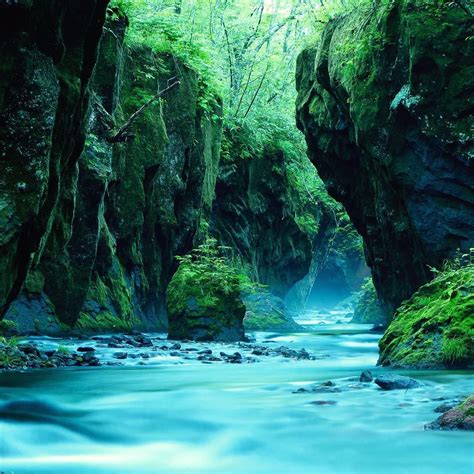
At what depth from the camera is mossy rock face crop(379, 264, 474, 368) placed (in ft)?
25.7

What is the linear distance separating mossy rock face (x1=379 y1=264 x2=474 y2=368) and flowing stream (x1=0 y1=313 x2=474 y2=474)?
0.57m

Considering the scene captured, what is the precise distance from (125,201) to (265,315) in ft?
29.9

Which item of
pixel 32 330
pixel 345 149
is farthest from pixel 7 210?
pixel 345 149

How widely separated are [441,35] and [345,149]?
591 centimetres

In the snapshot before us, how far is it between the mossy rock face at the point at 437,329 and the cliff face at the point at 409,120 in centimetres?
378

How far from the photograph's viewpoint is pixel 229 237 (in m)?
26.8

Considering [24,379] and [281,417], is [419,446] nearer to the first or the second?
[281,417]

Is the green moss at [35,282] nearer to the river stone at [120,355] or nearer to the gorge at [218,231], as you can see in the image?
the gorge at [218,231]

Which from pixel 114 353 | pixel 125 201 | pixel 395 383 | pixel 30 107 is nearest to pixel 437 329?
pixel 395 383

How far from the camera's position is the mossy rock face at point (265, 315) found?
2314cm

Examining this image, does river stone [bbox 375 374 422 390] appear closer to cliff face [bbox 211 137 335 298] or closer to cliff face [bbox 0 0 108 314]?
cliff face [bbox 0 0 108 314]

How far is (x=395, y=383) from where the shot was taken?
6211 mm

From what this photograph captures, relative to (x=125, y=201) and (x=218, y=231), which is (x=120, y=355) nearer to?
(x=125, y=201)

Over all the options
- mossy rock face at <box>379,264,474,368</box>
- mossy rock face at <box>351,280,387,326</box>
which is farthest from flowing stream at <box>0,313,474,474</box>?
mossy rock face at <box>351,280,387,326</box>
